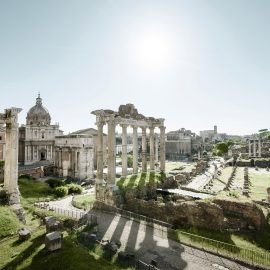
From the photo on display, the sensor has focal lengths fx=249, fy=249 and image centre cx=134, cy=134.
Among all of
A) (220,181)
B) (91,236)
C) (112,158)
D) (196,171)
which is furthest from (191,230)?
(196,171)

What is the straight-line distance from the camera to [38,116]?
54.3m

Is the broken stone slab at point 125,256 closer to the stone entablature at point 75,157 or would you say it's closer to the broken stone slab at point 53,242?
the broken stone slab at point 53,242

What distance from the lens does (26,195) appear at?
96.0 ft

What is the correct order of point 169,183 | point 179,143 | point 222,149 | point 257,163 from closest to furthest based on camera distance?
point 169,183, point 257,163, point 222,149, point 179,143

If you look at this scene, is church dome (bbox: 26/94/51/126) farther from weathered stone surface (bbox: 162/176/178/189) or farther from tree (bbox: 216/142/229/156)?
tree (bbox: 216/142/229/156)

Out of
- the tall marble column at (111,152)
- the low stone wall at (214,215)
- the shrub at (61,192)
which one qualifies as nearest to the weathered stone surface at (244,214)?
the low stone wall at (214,215)

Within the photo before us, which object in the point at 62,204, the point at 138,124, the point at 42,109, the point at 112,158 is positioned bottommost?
the point at 62,204

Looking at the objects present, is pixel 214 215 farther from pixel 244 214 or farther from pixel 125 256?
pixel 125 256

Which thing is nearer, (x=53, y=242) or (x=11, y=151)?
(x=53, y=242)

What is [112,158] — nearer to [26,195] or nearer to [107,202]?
[107,202]

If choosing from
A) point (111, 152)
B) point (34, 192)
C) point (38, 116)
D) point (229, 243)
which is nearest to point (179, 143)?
point (38, 116)

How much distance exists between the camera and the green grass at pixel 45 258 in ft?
37.6

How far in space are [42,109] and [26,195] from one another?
3021 cm

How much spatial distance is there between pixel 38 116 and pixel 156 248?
4682 centimetres
